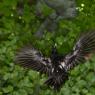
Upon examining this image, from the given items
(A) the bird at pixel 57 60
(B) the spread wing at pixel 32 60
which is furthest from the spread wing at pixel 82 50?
(B) the spread wing at pixel 32 60

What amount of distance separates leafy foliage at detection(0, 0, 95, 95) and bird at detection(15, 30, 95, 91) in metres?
0.05

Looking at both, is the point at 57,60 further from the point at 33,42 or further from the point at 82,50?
the point at 33,42

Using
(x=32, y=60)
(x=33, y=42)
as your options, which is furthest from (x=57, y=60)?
(x=33, y=42)

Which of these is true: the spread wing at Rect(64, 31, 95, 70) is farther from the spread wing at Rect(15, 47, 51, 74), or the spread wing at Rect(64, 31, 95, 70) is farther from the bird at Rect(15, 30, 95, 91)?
the spread wing at Rect(15, 47, 51, 74)

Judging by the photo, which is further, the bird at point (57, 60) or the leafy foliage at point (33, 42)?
the leafy foliage at point (33, 42)

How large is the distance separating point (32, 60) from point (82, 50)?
15.2 inches

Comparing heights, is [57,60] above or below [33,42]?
below

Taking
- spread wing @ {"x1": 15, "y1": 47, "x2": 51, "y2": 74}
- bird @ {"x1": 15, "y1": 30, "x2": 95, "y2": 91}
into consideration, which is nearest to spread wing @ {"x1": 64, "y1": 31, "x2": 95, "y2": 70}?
bird @ {"x1": 15, "y1": 30, "x2": 95, "y2": 91}

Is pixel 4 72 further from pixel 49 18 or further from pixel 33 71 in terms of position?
pixel 49 18

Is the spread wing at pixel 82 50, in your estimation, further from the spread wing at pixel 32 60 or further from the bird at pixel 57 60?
the spread wing at pixel 32 60

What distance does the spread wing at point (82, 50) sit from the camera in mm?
2668

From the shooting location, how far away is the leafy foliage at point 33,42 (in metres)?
2.81

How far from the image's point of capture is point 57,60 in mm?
2752

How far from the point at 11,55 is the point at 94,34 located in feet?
2.30
